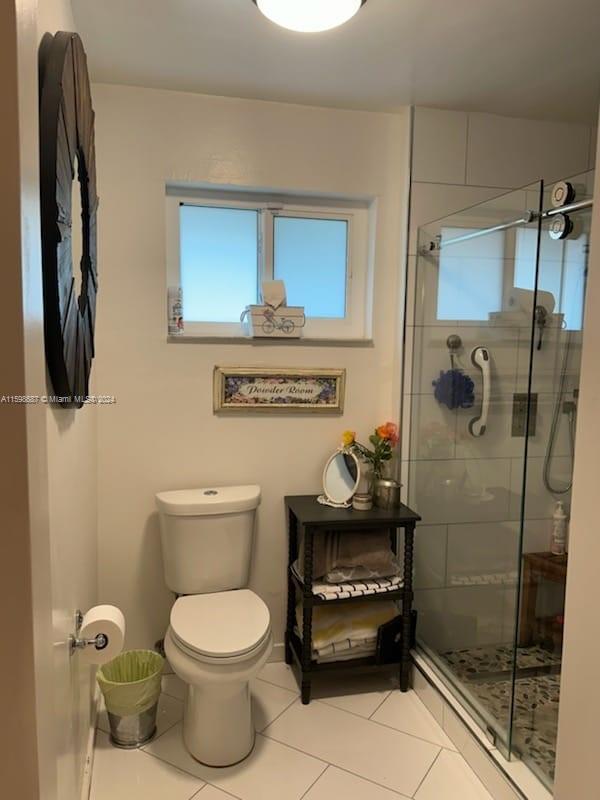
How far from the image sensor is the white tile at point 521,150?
2.32m

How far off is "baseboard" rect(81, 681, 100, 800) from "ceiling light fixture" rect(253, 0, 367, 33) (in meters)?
2.18

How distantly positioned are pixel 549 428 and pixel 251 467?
3.94 feet

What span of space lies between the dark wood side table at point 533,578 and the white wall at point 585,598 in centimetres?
103

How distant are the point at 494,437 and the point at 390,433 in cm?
41

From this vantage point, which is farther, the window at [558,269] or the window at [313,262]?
the window at [313,262]

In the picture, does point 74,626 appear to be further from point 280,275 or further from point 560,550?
point 560,550

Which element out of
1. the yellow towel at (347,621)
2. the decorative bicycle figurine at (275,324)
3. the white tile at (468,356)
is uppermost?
the decorative bicycle figurine at (275,324)

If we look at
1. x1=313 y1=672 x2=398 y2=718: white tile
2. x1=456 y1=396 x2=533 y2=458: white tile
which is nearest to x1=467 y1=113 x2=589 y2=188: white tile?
x1=456 y1=396 x2=533 y2=458: white tile

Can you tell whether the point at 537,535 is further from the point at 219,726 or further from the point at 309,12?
the point at 309,12

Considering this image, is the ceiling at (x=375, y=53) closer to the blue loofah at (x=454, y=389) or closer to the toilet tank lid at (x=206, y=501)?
the blue loofah at (x=454, y=389)

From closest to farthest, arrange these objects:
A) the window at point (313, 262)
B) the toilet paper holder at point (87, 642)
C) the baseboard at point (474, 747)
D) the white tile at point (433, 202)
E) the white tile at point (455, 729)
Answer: the toilet paper holder at point (87, 642), the baseboard at point (474, 747), the white tile at point (455, 729), the white tile at point (433, 202), the window at point (313, 262)

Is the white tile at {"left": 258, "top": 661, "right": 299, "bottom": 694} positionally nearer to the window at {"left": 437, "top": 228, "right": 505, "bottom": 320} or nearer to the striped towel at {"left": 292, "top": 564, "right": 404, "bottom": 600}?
the striped towel at {"left": 292, "top": 564, "right": 404, "bottom": 600}

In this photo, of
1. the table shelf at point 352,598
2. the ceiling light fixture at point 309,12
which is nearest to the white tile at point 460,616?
the table shelf at point 352,598

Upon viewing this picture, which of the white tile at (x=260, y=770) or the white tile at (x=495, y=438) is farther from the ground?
the white tile at (x=495, y=438)
